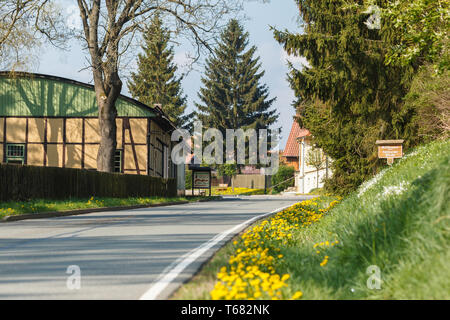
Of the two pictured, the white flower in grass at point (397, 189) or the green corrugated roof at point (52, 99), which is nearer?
the white flower in grass at point (397, 189)

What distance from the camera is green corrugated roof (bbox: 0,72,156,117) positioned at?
38594 mm

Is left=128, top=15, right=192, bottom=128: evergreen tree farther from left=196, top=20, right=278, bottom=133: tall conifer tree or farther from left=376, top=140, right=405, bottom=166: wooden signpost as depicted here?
left=376, top=140, right=405, bottom=166: wooden signpost

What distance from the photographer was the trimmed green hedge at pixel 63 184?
20064mm

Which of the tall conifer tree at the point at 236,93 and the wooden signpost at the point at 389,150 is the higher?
the tall conifer tree at the point at 236,93

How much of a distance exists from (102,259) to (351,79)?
12.6 metres

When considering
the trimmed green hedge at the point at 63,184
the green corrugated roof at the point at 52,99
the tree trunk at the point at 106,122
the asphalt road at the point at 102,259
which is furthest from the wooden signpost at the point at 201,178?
the asphalt road at the point at 102,259

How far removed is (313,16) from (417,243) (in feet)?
52.9

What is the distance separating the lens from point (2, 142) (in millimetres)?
38812

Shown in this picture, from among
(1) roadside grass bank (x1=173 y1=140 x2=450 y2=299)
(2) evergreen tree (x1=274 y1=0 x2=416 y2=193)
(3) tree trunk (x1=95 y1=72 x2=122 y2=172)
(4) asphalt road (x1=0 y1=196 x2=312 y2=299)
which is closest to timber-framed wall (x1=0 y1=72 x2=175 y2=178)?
(3) tree trunk (x1=95 y1=72 x2=122 y2=172)

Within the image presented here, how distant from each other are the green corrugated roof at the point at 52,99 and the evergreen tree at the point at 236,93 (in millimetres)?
34443

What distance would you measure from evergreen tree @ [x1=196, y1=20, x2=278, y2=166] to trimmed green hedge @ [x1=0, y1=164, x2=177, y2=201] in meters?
40.9

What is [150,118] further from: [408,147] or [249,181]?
[249,181]

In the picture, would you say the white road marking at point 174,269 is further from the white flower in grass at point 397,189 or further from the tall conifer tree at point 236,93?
the tall conifer tree at point 236,93
